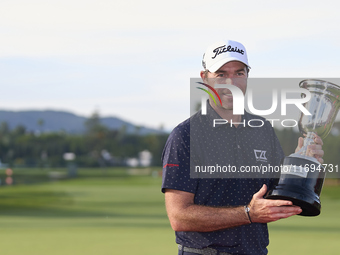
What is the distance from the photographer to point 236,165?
4.09 meters

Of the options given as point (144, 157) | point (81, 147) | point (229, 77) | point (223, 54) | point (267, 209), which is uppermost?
point (223, 54)

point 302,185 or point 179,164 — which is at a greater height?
point 179,164

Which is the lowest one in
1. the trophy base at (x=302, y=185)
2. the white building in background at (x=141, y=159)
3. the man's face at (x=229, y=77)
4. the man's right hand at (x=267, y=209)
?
the white building in background at (x=141, y=159)

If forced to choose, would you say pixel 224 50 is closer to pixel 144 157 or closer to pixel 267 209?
pixel 267 209

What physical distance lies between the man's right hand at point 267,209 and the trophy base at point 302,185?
0.09 meters

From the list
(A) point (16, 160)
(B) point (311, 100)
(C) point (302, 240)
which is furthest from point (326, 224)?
(A) point (16, 160)

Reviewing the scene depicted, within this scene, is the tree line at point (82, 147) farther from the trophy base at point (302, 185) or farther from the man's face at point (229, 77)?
the trophy base at point (302, 185)

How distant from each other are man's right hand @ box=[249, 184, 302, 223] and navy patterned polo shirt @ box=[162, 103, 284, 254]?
35 centimetres

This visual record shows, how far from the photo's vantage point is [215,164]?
156 inches

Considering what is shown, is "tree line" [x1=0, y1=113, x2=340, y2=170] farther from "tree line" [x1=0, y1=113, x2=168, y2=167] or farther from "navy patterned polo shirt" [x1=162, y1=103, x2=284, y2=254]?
"navy patterned polo shirt" [x1=162, y1=103, x2=284, y2=254]

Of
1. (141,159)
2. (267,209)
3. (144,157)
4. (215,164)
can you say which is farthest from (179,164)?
(144,157)

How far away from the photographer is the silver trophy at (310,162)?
373 centimetres

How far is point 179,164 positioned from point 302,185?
0.77 metres

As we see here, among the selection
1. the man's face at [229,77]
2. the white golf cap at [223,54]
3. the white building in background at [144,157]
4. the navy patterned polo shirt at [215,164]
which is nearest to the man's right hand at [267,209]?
the navy patterned polo shirt at [215,164]
